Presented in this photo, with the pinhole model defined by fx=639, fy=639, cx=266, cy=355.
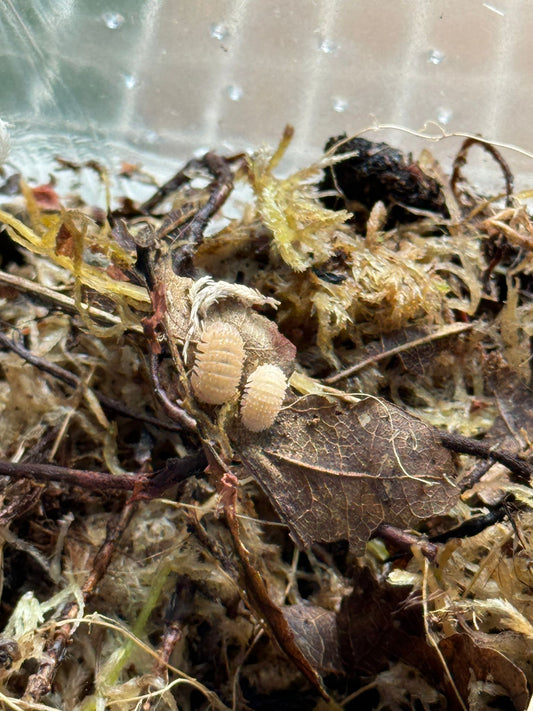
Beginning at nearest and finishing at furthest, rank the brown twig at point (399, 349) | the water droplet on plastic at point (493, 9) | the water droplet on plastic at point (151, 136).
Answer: the brown twig at point (399, 349) → the water droplet on plastic at point (493, 9) → the water droplet on plastic at point (151, 136)

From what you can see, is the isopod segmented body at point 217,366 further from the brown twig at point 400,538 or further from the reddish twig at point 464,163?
the reddish twig at point 464,163

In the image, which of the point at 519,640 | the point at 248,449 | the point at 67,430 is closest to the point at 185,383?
the point at 248,449

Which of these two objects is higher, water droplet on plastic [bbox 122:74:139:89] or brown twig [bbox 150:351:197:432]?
water droplet on plastic [bbox 122:74:139:89]

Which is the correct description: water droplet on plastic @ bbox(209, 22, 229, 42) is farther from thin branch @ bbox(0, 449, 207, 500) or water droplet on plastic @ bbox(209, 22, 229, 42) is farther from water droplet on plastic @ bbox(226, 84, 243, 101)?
thin branch @ bbox(0, 449, 207, 500)

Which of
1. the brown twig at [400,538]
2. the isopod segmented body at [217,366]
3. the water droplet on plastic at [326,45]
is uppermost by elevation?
the water droplet on plastic at [326,45]

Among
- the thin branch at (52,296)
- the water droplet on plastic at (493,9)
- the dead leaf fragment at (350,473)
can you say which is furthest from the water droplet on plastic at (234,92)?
the dead leaf fragment at (350,473)

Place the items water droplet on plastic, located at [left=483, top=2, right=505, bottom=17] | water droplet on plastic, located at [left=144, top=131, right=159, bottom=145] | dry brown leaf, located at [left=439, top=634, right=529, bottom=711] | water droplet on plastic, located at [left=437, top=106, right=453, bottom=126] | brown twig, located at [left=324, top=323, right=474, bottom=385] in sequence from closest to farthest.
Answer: dry brown leaf, located at [left=439, top=634, right=529, bottom=711]
brown twig, located at [left=324, top=323, right=474, bottom=385]
water droplet on plastic, located at [left=483, top=2, right=505, bottom=17]
water droplet on plastic, located at [left=437, top=106, right=453, bottom=126]
water droplet on plastic, located at [left=144, top=131, right=159, bottom=145]

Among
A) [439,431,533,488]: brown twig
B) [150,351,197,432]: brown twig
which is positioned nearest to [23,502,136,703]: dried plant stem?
[150,351,197,432]: brown twig
